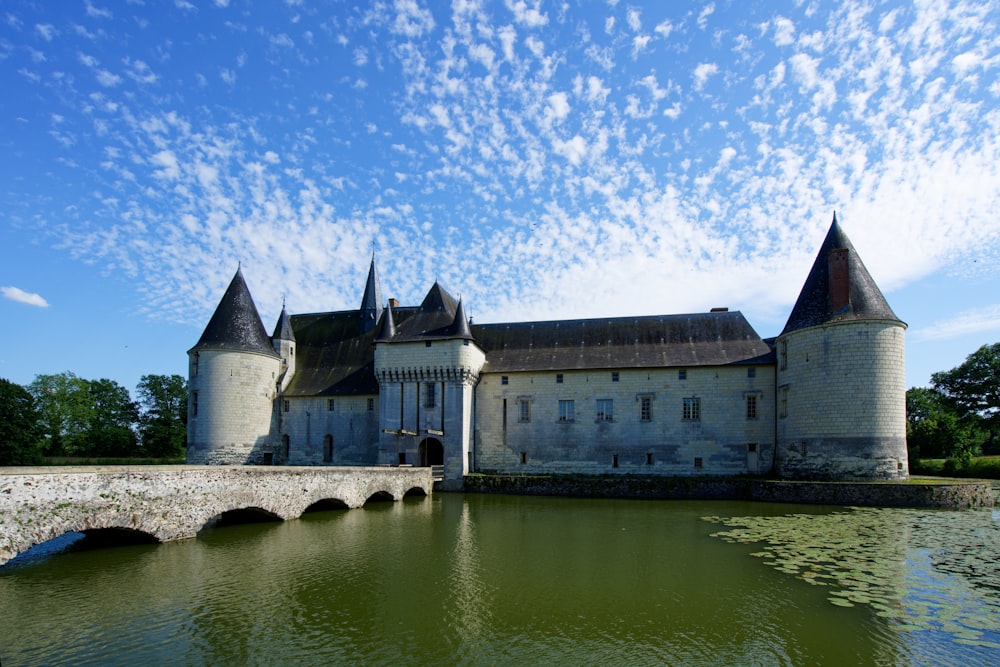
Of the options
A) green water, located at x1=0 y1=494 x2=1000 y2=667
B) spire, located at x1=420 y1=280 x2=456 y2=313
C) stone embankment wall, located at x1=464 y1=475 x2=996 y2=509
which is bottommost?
stone embankment wall, located at x1=464 y1=475 x2=996 y2=509

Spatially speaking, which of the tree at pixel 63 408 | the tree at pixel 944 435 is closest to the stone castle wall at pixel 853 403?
the tree at pixel 944 435

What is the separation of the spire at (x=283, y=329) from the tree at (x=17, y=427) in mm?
14734

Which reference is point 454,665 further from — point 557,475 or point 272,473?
point 557,475

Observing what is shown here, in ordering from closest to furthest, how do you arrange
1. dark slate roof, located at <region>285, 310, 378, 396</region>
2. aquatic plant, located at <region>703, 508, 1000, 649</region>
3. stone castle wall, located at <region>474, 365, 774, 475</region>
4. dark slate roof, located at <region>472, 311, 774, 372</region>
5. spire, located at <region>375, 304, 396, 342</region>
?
1. aquatic plant, located at <region>703, 508, 1000, 649</region>
2. stone castle wall, located at <region>474, 365, 774, 475</region>
3. dark slate roof, located at <region>472, 311, 774, 372</region>
4. spire, located at <region>375, 304, 396, 342</region>
5. dark slate roof, located at <region>285, 310, 378, 396</region>

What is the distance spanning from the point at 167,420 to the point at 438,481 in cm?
2823

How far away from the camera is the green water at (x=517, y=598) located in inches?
277

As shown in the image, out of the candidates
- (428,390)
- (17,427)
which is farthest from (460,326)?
(17,427)

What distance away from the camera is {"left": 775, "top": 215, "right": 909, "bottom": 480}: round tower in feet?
67.5

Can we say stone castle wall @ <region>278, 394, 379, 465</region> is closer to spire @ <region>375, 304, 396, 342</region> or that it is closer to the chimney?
spire @ <region>375, 304, 396, 342</region>

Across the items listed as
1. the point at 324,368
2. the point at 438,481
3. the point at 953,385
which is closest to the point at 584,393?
the point at 438,481

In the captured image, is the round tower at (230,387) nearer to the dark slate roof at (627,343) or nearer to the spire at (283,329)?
the spire at (283,329)

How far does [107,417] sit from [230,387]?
27.8 metres

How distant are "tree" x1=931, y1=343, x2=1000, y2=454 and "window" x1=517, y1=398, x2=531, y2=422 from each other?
30026 millimetres

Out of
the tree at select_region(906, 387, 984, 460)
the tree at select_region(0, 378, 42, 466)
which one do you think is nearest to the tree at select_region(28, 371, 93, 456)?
the tree at select_region(0, 378, 42, 466)
